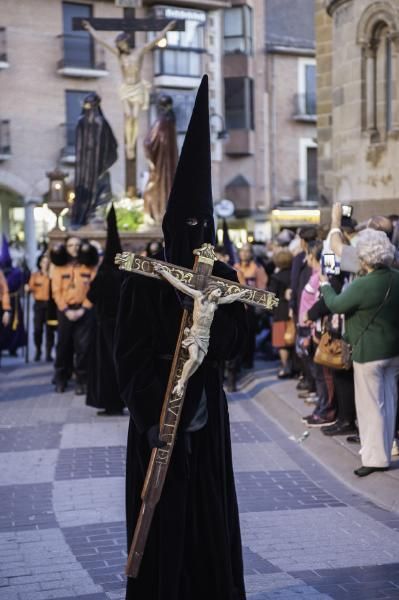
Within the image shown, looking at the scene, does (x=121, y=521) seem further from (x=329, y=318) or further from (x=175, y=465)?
(x=329, y=318)

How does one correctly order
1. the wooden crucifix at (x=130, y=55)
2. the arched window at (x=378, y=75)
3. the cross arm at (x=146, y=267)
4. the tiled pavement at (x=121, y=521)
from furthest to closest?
1. the wooden crucifix at (x=130, y=55)
2. the arched window at (x=378, y=75)
3. the tiled pavement at (x=121, y=521)
4. the cross arm at (x=146, y=267)

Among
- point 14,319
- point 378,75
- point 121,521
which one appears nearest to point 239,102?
point 378,75

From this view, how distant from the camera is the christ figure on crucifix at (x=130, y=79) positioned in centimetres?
2116

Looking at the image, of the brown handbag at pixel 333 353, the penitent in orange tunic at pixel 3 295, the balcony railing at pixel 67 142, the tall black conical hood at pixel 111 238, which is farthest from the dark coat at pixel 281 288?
the balcony railing at pixel 67 142

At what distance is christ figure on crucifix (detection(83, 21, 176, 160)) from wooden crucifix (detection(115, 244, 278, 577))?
54.3 feet

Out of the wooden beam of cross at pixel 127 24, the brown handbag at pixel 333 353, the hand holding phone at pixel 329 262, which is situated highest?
A: the wooden beam of cross at pixel 127 24

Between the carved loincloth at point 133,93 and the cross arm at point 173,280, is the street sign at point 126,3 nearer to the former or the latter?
the carved loincloth at point 133,93

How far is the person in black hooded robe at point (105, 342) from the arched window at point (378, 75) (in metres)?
6.30

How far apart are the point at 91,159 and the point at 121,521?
46.8 feet

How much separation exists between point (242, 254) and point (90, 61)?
26817 millimetres

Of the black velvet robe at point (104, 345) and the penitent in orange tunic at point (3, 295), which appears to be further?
the penitent in orange tunic at point (3, 295)

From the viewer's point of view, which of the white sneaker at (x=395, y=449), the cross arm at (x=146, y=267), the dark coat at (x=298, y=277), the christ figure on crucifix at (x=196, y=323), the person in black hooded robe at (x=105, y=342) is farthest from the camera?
the dark coat at (x=298, y=277)

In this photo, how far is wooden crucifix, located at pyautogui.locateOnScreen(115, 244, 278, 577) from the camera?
16.3 feet

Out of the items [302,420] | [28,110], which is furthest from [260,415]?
[28,110]
